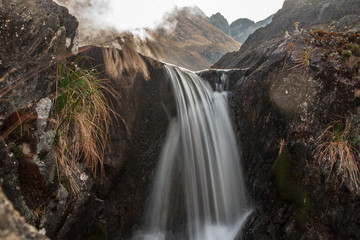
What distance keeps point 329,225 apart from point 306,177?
0.77 metres

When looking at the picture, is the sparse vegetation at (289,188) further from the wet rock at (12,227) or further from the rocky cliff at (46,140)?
the wet rock at (12,227)

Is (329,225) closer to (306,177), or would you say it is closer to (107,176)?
(306,177)

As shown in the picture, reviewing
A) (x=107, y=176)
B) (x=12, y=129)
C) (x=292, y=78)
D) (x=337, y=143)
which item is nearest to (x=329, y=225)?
(x=337, y=143)

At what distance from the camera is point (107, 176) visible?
144 inches

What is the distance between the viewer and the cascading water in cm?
432

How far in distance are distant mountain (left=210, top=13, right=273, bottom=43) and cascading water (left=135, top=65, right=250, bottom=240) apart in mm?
116362

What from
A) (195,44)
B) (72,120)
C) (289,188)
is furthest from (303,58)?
(195,44)

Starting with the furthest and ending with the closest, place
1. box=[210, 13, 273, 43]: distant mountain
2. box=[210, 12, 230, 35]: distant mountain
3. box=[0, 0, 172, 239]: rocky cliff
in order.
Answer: box=[210, 12, 230, 35]: distant mountain < box=[210, 13, 273, 43]: distant mountain < box=[0, 0, 172, 239]: rocky cliff

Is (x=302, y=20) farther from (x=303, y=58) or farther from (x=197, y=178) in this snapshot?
(x=197, y=178)

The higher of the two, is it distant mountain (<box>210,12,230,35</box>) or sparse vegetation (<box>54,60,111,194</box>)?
distant mountain (<box>210,12,230,35</box>)

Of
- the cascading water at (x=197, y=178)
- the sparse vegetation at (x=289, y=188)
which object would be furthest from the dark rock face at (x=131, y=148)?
the sparse vegetation at (x=289, y=188)

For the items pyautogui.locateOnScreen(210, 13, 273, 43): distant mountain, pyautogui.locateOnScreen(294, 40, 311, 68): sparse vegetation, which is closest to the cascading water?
pyautogui.locateOnScreen(294, 40, 311, 68): sparse vegetation

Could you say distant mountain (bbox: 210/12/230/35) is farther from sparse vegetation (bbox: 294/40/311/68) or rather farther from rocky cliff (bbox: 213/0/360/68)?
sparse vegetation (bbox: 294/40/311/68)

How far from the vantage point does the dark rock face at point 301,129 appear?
3236 millimetres
